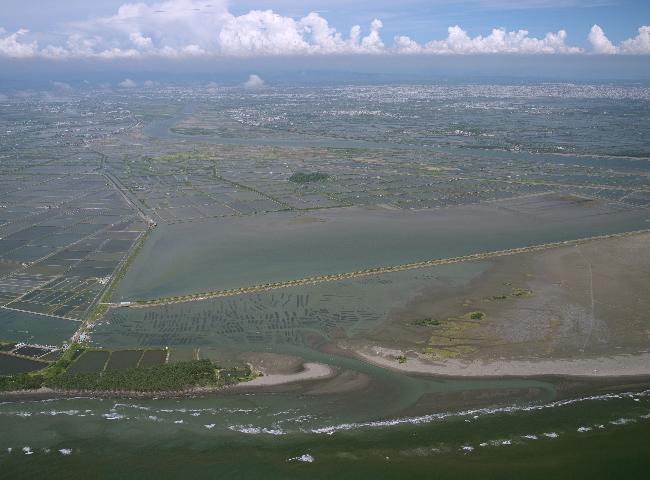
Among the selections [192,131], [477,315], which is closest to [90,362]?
[477,315]

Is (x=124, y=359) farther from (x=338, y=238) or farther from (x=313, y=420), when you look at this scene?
(x=338, y=238)

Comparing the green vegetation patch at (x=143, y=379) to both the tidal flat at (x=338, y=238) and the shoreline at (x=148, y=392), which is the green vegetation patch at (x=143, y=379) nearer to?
the shoreline at (x=148, y=392)

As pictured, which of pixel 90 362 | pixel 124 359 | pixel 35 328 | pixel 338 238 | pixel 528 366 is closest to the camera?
pixel 528 366

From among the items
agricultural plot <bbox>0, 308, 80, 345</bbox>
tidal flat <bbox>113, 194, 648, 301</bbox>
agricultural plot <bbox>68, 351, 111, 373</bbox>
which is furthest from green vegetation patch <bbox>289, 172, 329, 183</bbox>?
agricultural plot <bbox>68, 351, 111, 373</bbox>

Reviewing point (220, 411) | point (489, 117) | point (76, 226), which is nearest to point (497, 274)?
point (220, 411)

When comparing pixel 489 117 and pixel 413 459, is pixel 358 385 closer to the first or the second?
pixel 413 459

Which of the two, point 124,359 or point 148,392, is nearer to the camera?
point 148,392
